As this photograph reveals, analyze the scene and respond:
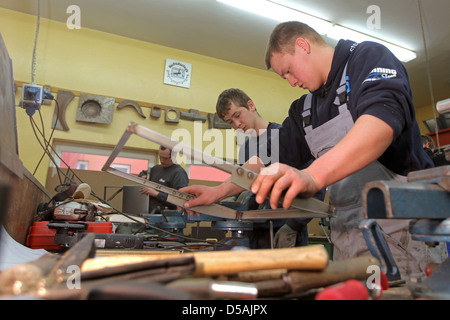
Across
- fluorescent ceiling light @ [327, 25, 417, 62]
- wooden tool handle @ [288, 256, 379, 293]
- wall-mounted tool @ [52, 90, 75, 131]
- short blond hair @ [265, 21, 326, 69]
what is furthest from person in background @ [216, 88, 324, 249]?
fluorescent ceiling light @ [327, 25, 417, 62]

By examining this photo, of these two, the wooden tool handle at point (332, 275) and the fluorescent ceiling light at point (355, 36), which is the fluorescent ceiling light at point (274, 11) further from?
the wooden tool handle at point (332, 275)

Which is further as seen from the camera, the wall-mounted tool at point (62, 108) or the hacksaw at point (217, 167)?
the wall-mounted tool at point (62, 108)

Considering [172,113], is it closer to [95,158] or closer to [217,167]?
[95,158]

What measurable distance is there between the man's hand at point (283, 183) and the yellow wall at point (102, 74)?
4070mm

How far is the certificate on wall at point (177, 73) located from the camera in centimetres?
513

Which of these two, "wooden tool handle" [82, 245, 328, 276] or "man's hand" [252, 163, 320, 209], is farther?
"man's hand" [252, 163, 320, 209]

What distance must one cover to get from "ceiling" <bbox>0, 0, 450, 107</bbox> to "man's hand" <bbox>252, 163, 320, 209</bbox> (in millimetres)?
3893

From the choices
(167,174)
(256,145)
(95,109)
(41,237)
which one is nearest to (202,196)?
(41,237)

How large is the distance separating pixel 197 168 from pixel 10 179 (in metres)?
4.03

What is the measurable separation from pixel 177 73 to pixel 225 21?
1.20 metres

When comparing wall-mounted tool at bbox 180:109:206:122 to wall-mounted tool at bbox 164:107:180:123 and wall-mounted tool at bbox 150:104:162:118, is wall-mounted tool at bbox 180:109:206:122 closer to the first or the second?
wall-mounted tool at bbox 164:107:180:123

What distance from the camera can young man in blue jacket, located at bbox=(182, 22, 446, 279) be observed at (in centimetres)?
87

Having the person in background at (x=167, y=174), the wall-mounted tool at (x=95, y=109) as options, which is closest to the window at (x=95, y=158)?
the wall-mounted tool at (x=95, y=109)
